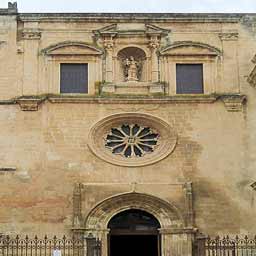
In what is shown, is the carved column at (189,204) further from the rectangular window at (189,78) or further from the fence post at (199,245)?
the rectangular window at (189,78)

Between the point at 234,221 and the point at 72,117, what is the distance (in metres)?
5.93

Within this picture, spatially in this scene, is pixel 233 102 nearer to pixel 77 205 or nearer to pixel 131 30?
pixel 131 30

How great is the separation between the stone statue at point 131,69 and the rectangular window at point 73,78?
4.23 ft

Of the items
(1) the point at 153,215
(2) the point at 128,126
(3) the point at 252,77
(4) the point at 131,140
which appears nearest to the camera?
(1) the point at 153,215

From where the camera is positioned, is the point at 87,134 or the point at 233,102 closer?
the point at 87,134

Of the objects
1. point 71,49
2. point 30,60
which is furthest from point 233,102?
point 30,60

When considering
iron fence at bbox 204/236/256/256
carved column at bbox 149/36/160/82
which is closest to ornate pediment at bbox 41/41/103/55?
carved column at bbox 149/36/160/82

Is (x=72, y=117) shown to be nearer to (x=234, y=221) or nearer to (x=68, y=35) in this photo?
(x=68, y=35)

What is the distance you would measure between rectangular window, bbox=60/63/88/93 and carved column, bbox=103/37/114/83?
72cm

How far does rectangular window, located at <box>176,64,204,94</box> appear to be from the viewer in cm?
2366

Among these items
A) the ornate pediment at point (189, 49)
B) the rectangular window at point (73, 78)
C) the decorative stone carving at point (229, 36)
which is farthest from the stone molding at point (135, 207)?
the decorative stone carving at point (229, 36)

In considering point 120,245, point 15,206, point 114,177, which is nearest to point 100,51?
point 114,177

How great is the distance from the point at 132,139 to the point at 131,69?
88.6 inches

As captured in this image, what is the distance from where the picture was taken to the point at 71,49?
23672mm
